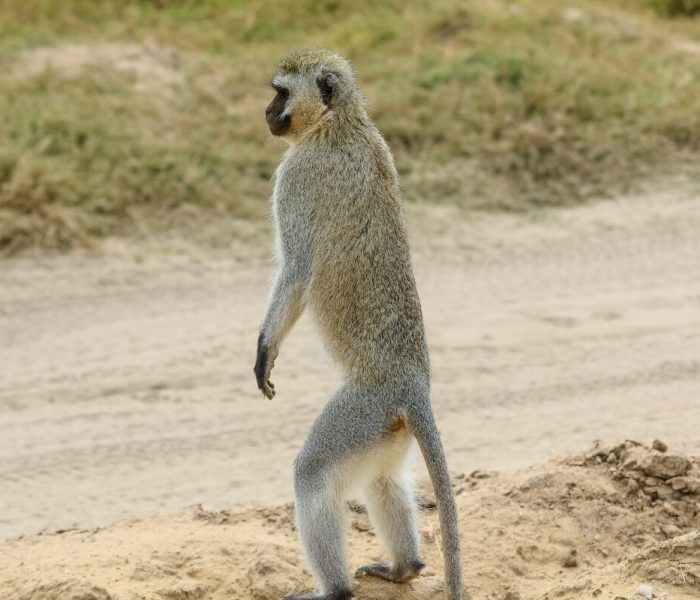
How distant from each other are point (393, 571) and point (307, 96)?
195 cm

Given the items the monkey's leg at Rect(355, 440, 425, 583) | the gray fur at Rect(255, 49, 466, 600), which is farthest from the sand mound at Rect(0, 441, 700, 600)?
the gray fur at Rect(255, 49, 466, 600)

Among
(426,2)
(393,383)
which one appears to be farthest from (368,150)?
(426,2)

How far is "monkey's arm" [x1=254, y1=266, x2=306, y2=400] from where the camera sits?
15.9ft

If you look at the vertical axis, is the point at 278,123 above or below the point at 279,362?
above

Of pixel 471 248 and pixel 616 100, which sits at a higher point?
pixel 616 100

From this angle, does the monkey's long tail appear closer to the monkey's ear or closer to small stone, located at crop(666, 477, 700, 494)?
the monkey's ear

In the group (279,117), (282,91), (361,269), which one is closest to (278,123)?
(279,117)

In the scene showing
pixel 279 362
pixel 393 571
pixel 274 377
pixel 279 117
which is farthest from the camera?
pixel 279 362

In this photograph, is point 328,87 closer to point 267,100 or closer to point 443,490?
point 443,490

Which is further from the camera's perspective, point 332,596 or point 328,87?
point 328,87

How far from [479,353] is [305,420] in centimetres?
149

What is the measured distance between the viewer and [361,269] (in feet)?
16.0

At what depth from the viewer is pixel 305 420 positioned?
7.48 m

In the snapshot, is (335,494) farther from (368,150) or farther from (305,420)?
(305,420)
